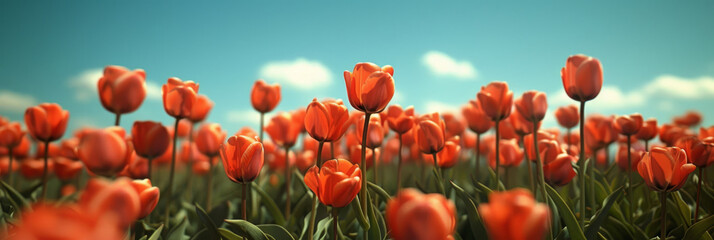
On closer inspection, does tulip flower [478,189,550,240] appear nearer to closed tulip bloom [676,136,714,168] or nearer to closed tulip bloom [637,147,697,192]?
closed tulip bloom [637,147,697,192]

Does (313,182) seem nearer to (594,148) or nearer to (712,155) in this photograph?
(712,155)

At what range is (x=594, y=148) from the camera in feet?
11.8

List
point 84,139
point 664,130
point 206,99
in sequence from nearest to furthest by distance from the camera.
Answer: point 84,139 → point 206,99 → point 664,130

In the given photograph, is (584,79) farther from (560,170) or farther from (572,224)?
(572,224)

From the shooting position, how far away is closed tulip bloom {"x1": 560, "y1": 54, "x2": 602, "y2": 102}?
175cm

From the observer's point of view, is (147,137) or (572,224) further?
(147,137)

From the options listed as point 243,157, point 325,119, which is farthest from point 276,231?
point 325,119

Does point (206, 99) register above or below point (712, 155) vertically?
above

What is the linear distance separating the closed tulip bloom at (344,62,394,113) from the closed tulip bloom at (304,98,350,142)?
8 cm

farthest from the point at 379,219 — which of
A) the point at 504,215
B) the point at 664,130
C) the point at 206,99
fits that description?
the point at 664,130

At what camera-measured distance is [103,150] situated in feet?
4.53

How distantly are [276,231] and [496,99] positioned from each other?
1332 millimetres

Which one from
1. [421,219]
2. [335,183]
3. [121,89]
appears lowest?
[335,183]

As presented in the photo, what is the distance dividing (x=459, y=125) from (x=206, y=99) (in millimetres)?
2205
